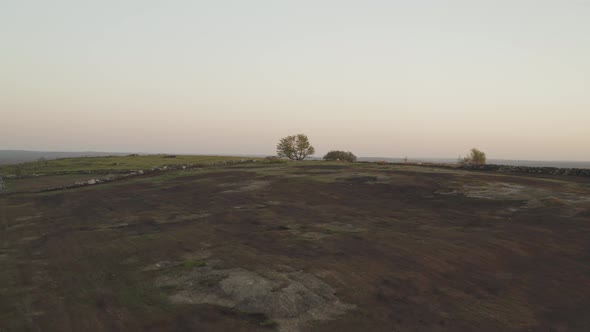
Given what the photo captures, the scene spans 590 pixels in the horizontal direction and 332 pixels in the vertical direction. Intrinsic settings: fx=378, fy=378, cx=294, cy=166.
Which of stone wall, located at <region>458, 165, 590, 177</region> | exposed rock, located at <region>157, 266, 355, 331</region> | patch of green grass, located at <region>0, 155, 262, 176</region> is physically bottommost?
exposed rock, located at <region>157, 266, 355, 331</region>

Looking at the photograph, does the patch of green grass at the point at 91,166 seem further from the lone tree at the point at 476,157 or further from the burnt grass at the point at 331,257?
the lone tree at the point at 476,157

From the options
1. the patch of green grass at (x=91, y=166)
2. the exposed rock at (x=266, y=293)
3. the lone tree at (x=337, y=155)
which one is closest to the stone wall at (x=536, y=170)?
the exposed rock at (x=266, y=293)

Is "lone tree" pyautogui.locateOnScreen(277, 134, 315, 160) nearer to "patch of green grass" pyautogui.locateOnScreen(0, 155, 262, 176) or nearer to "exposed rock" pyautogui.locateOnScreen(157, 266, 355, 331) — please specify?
"patch of green grass" pyautogui.locateOnScreen(0, 155, 262, 176)

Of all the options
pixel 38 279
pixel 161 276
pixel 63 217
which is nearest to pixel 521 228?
pixel 161 276

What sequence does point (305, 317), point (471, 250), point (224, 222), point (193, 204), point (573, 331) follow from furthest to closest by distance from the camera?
→ point (193, 204)
point (224, 222)
point (471, 250)
point (305, 317)
point (573, 331)

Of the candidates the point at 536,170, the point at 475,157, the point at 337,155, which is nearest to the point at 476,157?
the point at 475,157

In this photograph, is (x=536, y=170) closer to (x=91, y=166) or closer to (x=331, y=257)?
(x=331, y=257)

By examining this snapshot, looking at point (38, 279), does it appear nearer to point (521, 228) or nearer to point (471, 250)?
point (471, 250)

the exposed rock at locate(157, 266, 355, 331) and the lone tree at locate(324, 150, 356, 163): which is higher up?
the lone tree at locate(324, 150, 356, 163)

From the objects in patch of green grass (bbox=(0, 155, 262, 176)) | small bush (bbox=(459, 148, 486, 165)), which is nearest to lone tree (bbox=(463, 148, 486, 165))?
small bush (bbox=(459, 148, 486, 165))
